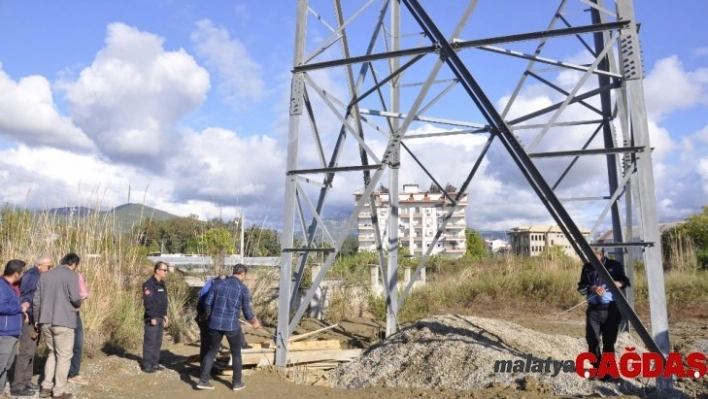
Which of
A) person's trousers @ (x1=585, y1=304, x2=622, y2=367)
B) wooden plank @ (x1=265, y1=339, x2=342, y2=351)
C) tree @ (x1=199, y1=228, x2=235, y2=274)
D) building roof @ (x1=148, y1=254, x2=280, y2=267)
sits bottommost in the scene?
wooden plank @ (x1=265, y1=339, x2=342, y2=351)

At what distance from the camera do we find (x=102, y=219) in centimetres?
1127

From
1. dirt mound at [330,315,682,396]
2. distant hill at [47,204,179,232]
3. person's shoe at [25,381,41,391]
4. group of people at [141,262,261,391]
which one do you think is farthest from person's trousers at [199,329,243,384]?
distant hill at [47,204,179,232]

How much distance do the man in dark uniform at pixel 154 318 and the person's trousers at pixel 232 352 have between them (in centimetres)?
128

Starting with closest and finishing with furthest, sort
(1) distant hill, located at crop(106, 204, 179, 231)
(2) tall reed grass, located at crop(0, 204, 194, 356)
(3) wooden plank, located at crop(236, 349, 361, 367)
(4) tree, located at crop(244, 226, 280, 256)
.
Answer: (3) wooden plank, located at crop(236, 349, 361, 367), (2) tall reed grass, located at crop(0, 204, 194, 356), (1) distant hill, located at crop(106, 204, 179, 231), (4) tree, located at crop(244, 226, 280, 256)

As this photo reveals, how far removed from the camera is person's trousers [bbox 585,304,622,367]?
688 cm

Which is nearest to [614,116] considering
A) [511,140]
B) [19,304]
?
[511,140]

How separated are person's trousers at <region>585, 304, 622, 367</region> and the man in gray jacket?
6379 millimetres

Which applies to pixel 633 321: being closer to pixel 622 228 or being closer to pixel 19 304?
pixel 622 228

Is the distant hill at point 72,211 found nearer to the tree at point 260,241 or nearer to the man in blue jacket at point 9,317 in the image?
the tree at point 260,241

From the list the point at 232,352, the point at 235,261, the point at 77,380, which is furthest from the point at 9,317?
the point at 235,261

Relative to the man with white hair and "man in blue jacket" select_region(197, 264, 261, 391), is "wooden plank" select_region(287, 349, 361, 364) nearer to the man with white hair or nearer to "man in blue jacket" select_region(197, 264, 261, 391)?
"man in blue jacket" select_region(197, 264, 261, 391)

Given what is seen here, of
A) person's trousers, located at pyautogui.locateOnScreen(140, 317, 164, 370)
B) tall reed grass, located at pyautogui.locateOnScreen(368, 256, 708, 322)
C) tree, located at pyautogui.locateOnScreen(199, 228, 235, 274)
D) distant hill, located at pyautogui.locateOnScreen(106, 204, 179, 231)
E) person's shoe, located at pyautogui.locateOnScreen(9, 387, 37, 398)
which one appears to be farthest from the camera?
tall reed grass, located at pyautogui.locateOnScreen(368, 256, 708, 322)

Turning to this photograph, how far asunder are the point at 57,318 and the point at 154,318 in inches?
66.1

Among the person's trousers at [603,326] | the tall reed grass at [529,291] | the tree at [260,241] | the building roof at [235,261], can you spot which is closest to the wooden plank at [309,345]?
the person's trousers at [603,326]
